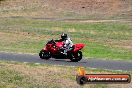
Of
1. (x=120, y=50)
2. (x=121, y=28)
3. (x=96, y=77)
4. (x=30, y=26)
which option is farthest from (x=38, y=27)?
(x=96, y=77)

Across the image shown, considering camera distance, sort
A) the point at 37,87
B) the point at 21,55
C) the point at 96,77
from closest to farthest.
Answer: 1. the point at 96,77
2. the point at 37,87
3. the point at 21,55

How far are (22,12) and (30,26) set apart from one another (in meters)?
22.6

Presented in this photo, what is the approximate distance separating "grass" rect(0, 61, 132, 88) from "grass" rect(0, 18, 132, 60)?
24.9 ft

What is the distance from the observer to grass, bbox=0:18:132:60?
36.1 m

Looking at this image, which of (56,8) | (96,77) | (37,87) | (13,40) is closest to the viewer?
(96,77)

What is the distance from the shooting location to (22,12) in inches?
3110

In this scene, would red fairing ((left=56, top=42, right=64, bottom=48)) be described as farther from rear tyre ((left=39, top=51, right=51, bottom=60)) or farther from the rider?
rear tyre ((left=39, top=51, right=51, bottom=60))

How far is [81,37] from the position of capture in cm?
4625

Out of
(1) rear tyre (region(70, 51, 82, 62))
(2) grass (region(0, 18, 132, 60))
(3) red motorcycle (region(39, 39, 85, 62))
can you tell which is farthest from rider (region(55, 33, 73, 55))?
(2) grass (region(0, 18, 132, 60))

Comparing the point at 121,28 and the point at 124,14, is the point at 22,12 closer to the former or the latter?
the point at 124,14

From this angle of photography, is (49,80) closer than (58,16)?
Yes

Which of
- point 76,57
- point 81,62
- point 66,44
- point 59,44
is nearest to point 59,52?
point 59,44

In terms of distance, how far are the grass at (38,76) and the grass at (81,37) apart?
7.58 metres

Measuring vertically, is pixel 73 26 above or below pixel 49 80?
below
